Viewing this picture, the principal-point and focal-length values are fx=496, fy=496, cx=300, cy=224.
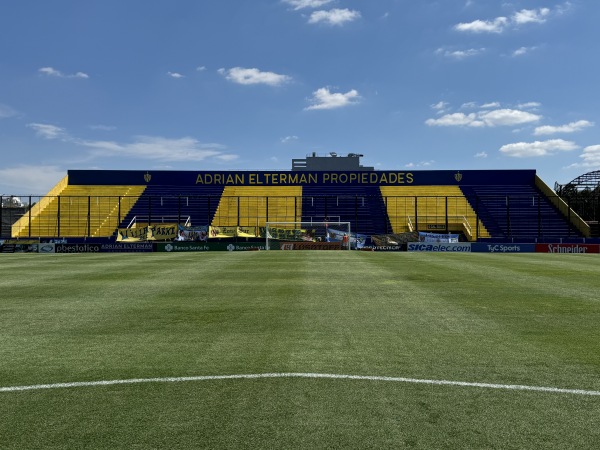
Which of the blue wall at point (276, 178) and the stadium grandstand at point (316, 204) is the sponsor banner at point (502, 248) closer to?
the stadium grandstand at point (316, 204)

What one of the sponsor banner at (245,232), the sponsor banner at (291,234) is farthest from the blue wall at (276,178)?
the sponsor banner at (291,234)

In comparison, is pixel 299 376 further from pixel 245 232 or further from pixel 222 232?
pixel 245 232

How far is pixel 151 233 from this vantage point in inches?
1754

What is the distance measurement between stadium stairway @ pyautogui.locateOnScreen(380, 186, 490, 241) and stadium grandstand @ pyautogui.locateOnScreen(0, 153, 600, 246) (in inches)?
Answer: 4.2

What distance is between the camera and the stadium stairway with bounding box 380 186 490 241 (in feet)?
162

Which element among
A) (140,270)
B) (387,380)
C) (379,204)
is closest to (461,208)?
(379,204)

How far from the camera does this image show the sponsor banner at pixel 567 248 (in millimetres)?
36562

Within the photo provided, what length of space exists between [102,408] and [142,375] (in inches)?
37.7

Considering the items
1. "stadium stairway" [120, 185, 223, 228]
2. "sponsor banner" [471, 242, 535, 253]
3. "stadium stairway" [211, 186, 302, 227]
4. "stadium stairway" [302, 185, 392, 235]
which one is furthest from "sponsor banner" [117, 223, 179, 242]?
"sponsor banner" [471, 242, 535, 253]

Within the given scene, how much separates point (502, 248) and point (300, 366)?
34052mm

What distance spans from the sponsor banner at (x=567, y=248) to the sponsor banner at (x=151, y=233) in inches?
1171

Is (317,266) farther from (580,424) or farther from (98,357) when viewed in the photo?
(580,424)

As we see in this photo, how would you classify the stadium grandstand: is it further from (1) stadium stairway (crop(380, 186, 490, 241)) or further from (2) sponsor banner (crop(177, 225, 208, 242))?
(2) sponsor banner (crop(177, 225, 208, 242))

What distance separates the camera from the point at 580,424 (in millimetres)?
3996
